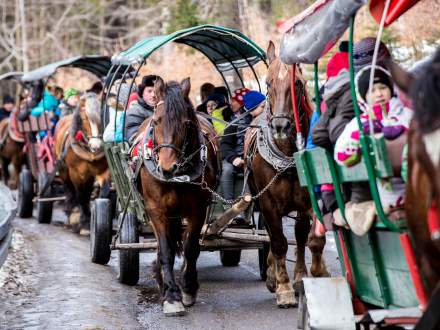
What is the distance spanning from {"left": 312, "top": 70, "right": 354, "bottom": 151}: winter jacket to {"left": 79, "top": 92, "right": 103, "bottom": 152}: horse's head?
8.83 m

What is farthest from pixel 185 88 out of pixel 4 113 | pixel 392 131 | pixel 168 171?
pixel 4 113

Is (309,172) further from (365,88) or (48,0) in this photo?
(48,0)

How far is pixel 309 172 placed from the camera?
642 cm

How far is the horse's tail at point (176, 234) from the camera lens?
966cm

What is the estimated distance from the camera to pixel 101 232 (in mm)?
11867

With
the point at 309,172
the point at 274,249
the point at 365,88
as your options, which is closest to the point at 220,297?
the point at 274,249

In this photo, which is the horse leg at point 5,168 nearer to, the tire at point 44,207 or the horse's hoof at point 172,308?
the tire at point 44,207

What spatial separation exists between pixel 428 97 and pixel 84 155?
1163cm

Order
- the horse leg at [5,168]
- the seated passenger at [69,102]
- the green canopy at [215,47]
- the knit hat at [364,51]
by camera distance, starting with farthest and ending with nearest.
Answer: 1. the horse leg at [5,168]
2. the seated passenger at [69,102]
3. the green canopy at [215,47]
4. the knit hat at [364,51]

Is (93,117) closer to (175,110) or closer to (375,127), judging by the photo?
(175,110)

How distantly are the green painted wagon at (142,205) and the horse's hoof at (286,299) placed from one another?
1.09m

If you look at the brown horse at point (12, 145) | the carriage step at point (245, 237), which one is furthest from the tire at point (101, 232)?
the brown horse at point (12, 145)

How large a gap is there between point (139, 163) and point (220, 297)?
61.2 inches

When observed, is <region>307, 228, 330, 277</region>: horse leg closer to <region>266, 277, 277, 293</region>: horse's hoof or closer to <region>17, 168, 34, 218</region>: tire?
<region>266, 277, 277, 293</region>: horse's hoof
